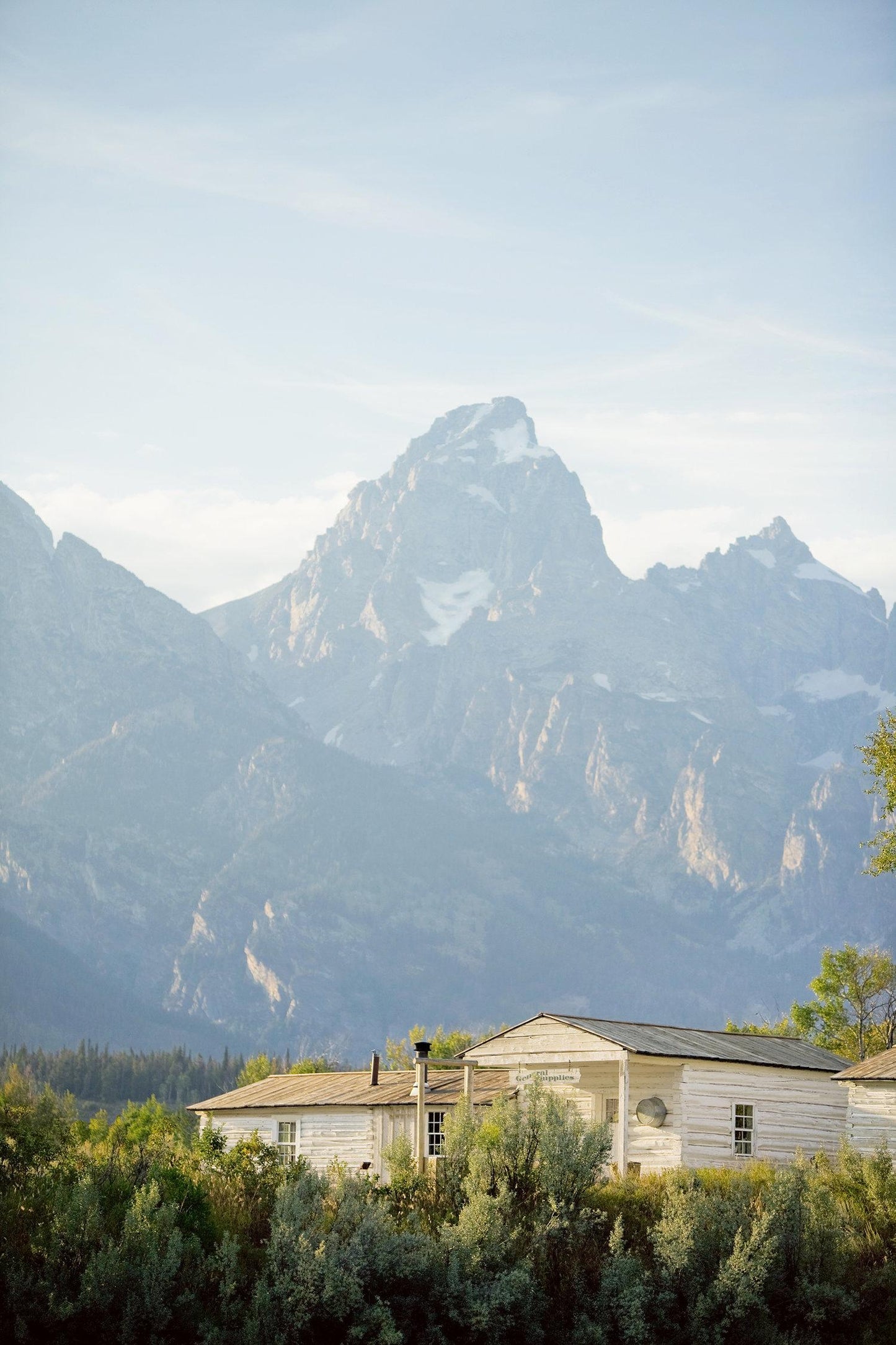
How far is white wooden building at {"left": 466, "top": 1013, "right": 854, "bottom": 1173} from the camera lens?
1517 inches

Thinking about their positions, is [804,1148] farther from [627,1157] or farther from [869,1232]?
[869,1232]

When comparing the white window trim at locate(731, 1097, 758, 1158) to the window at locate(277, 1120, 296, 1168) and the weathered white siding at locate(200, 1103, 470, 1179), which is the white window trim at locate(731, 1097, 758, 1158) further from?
the window at locate(277, 1120, 296, 1168)

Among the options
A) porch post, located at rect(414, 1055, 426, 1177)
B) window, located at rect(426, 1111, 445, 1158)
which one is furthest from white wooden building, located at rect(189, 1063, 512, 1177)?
porch post, located at rect(414, 1055, 426, 1177)

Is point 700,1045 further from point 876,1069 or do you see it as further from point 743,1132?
point 876,1069

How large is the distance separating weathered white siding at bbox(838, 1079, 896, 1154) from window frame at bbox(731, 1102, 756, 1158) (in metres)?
2.26

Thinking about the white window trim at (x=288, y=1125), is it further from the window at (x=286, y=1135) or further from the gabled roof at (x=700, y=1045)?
the gabled roof at (x=700, y=1045)

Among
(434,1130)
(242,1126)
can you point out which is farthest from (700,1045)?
(242,1126)

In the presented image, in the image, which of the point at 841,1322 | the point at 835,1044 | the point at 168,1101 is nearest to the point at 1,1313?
the point at 841,1322

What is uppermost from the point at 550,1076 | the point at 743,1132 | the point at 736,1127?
the point at 550,1076

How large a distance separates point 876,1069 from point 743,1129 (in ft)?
11.4

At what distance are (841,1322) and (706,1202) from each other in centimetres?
319

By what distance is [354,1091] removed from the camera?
4538 cm

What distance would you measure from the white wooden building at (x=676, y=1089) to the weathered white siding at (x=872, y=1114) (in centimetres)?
217

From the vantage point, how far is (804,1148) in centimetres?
4025
